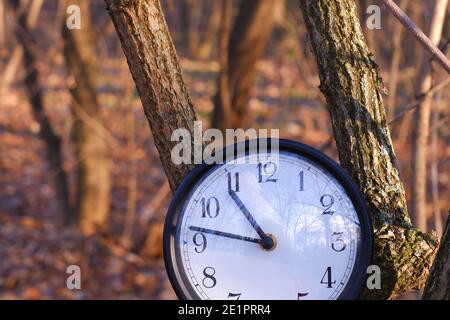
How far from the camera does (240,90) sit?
7496mm

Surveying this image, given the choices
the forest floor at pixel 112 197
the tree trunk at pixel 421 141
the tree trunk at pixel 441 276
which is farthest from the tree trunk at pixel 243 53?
the tree trunk at pixel 441 276

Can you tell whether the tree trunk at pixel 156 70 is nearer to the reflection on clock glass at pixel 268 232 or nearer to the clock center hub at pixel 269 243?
the reflection on clock glass at pixel 268 232

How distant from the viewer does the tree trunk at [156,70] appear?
2.23 m

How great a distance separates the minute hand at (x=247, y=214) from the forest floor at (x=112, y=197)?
2092 millimetres

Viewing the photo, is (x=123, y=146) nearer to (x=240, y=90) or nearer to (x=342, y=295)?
(x=240, y=90)

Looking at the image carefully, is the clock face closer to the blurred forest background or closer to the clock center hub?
the clock center hub

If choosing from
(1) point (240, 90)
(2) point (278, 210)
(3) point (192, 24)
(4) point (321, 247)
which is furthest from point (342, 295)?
(3) point (192, 24)

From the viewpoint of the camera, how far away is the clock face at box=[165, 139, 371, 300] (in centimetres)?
193

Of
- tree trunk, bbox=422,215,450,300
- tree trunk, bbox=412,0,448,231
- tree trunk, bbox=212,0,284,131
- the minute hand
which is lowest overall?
tree trunk, bbox=422,215,450,300

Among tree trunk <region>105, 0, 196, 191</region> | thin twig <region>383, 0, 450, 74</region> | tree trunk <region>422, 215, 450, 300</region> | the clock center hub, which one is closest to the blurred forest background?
thin twig <region>383, 0, 450, 74</region>

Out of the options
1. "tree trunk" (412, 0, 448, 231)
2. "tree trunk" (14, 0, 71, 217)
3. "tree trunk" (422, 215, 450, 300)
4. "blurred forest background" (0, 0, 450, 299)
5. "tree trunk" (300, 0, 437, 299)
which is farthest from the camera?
"tree trunk" (14, 0, 71, 217)

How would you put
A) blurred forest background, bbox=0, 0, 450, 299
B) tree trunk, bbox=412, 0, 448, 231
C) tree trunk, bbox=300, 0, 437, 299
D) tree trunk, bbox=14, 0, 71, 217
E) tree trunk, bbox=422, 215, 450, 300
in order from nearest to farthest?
1. tree trunk, bbox=422, 215, 450, 300
2. tree trunk, bbox=300, 0, 437, 299
3. tree trunk, bbox=412, 0, 448, 231
4. blurred forest background, bbox=0, 0, 450, 299
5. tree trunk, bbox=14, 0, 71, 217

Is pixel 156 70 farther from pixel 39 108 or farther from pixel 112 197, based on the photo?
pixel 112 197

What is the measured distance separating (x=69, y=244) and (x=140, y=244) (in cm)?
70
